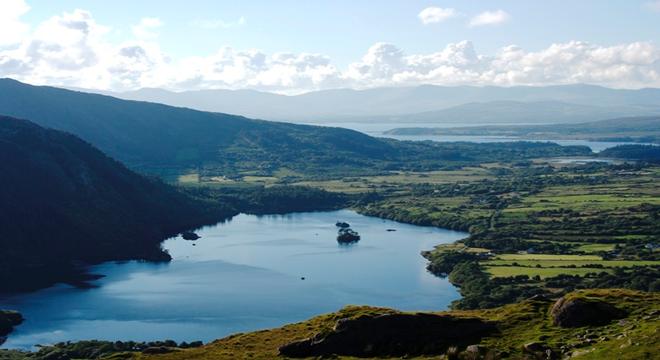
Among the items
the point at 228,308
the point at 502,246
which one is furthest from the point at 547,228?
the point at 228,308

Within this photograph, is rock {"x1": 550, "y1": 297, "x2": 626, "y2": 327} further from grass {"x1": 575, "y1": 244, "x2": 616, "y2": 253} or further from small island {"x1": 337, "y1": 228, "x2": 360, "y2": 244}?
small island {"x1": 337, "y1": 228, "x2": 360, "y2": 244}

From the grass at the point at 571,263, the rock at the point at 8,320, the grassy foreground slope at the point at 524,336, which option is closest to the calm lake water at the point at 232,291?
the rock at the point at 8,320

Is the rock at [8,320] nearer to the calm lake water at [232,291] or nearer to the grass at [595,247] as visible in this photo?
the calm lake water at [232,291]

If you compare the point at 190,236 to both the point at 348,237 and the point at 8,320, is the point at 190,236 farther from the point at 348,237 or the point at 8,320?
the point at 8,320

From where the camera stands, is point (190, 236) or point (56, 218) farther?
point (190, 236)

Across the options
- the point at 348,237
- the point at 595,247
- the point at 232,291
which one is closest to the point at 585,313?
the point at 232,291

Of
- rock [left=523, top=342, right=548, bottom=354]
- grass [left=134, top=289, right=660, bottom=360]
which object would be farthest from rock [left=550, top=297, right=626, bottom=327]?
rock [left=523, top=342, right=548, bottom=354]
